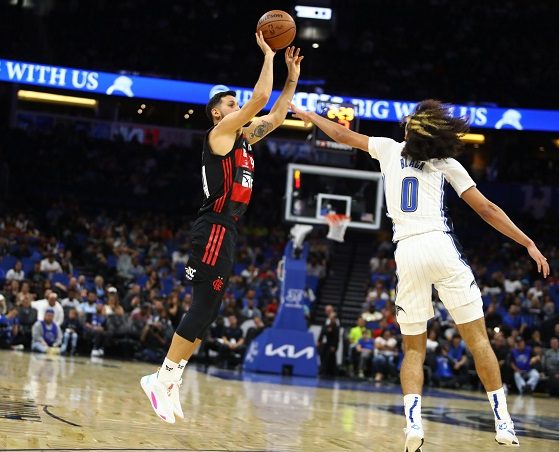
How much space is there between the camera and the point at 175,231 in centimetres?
2356

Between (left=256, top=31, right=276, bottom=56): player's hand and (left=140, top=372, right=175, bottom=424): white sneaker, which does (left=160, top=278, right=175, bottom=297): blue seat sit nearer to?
(left=140, top=372, right=175, bottom=424): white sneaker

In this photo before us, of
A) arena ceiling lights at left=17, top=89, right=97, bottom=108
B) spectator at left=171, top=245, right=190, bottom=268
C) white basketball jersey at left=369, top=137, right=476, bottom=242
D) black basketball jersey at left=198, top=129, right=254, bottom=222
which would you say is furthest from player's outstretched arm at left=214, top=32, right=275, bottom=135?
arena ceiling lights at left=17, top=89, right=97, bottom=108

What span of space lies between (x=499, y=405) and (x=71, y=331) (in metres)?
11.9

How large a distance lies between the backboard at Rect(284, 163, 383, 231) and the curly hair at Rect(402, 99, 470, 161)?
1011 cm

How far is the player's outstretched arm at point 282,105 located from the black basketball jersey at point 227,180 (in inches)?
11.9

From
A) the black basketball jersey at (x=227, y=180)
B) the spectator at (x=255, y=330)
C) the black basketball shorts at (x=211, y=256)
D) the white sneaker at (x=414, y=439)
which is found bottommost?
the white sneaker at (x=414, y=439)

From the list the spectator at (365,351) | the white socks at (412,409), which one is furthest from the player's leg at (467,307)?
the spectator at (365,351)

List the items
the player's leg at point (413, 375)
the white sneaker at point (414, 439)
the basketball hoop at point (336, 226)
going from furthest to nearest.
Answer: the basketball hoop at point (336, 226) → the player's leg at point (413, 375) → the white sneaker at point (414, 439)

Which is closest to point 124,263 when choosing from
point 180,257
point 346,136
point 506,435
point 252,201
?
point 180,257

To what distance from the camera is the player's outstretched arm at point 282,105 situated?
6172 mm

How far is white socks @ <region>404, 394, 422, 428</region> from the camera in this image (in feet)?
17.1

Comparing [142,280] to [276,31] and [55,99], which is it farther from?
[276,31]

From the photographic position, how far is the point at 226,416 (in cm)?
773

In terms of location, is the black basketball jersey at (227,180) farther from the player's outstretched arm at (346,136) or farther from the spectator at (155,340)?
the spectator at (155,340)
